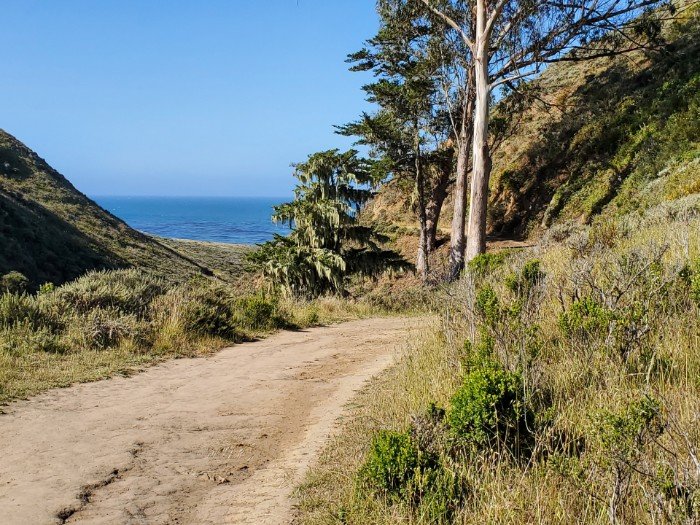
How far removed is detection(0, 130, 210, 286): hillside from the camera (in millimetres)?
32938

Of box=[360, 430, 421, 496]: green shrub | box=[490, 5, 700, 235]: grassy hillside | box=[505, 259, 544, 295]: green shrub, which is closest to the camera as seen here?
box=[360, 430, 421, 496]: green shrub

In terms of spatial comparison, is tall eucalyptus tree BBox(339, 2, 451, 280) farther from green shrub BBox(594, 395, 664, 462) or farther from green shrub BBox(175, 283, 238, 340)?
green shrub BBox(594, 395, 664, 462)

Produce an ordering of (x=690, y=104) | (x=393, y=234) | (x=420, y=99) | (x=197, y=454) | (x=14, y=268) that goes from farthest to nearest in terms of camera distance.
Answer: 1. (x=393, y=234)
2. (x=14, y=268)
3. (x=420, y=99)
4. (x=690, y=104)
5. (x=197, y=454)

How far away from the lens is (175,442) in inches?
217

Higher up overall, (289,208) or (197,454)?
(289,208)

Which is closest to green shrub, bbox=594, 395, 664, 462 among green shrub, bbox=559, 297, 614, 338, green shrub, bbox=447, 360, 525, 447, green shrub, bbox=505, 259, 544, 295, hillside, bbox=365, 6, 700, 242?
green shrub, bbox=447, 360, 525, 447

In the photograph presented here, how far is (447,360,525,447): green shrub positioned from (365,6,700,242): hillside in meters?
11.0

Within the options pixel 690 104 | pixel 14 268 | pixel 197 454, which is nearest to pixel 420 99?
pixel 690 104

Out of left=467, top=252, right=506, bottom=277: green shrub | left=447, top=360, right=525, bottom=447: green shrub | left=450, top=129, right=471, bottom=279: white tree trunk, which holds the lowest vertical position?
left=447, top=360, right=525, bottom=447: green shrub

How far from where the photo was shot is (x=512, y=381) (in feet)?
14.0

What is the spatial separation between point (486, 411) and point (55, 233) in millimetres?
40181

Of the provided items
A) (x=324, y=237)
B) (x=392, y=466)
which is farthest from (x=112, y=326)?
(x=324, y=237)

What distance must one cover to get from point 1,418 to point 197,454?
2.27 metres

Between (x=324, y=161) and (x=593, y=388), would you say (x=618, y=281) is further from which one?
(x=324, y=161)
